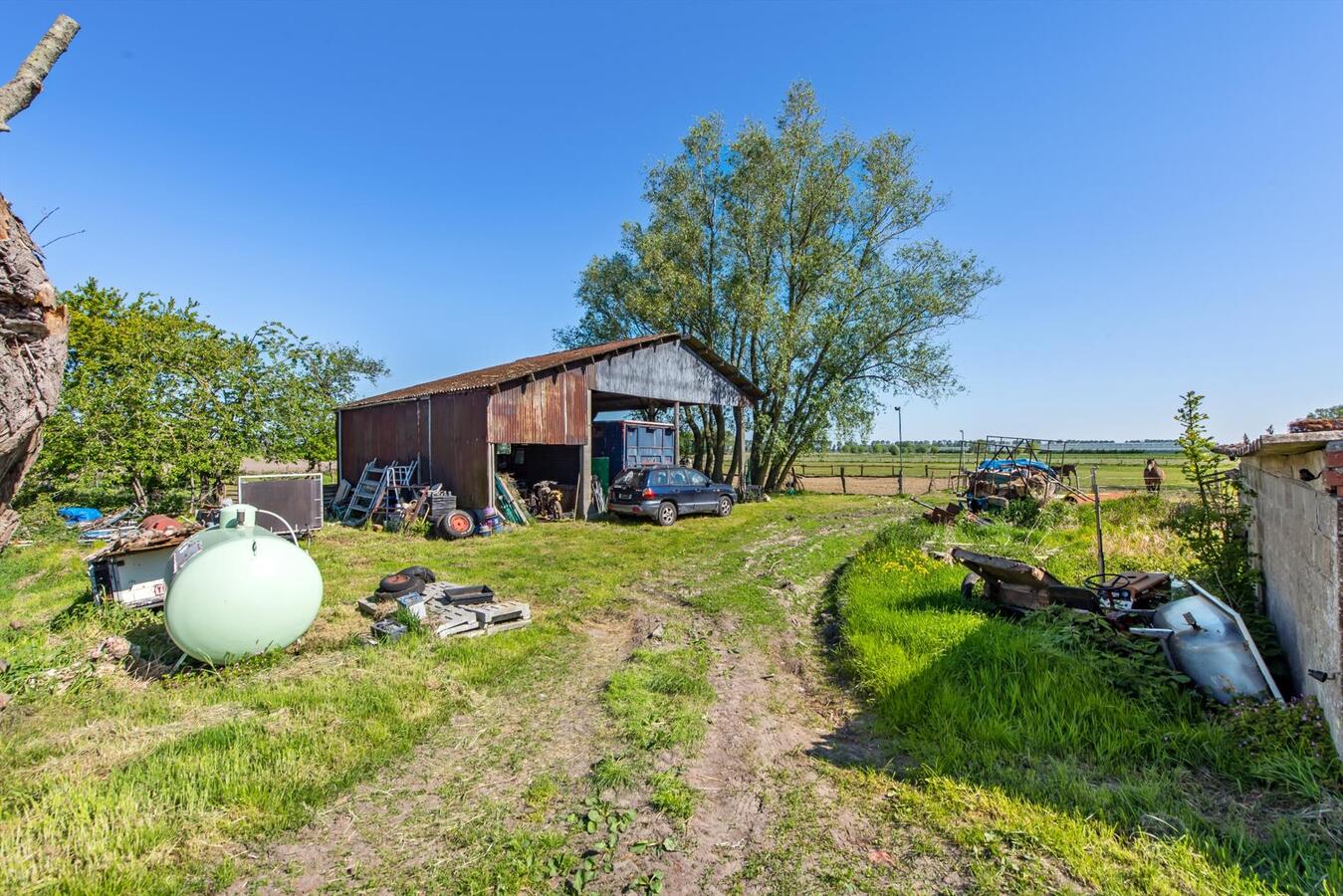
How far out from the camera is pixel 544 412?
15.2 meters

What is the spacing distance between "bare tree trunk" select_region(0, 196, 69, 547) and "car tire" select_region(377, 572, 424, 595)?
4.29m

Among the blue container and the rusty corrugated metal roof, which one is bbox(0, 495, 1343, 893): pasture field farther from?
the blue container

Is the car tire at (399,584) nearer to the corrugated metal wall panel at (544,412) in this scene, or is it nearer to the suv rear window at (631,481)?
the corrugated metal wall panel at (544,412)

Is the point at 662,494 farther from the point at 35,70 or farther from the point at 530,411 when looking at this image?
the point at 35,70

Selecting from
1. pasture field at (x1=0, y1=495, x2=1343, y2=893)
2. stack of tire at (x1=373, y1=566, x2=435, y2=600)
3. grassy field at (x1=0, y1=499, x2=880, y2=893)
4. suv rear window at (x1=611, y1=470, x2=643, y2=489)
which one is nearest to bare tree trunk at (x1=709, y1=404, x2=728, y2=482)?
suv rear window at (x1=611, y1=470, x2=643, y2=489)

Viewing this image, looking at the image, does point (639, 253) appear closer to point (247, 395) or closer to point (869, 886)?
point (247, 395)

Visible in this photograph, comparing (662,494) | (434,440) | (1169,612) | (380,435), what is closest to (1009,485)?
(662,494)

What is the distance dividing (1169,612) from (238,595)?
828 cm

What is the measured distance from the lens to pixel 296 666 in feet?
17.3

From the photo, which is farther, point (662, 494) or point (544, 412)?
point (544, 412)

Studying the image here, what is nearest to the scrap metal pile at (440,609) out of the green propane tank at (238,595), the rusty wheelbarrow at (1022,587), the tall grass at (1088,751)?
the green propane tank at (238,595)

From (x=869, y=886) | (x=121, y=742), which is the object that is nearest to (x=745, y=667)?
(x=869, y=886)

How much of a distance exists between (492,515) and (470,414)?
108 inches

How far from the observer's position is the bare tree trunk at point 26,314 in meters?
2.52
